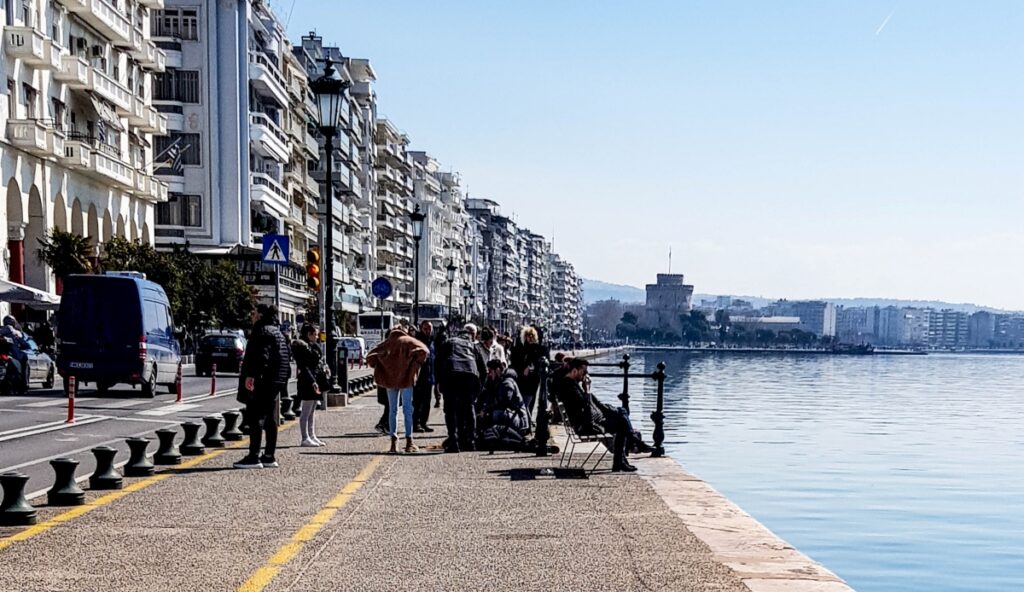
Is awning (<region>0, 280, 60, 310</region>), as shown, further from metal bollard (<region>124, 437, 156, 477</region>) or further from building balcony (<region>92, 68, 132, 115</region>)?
metal bollard (<region>124, 437, 156, 477</region>)

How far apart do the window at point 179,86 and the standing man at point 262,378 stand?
195 feet

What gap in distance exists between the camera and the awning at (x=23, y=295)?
37.4 metres

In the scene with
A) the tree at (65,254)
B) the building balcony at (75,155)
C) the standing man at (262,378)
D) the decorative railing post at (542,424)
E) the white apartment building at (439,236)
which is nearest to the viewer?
the standing man at (262,378)

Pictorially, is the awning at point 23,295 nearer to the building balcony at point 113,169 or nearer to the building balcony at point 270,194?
the building balcony at point 113,169

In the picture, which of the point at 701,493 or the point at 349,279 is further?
the point at 349,279

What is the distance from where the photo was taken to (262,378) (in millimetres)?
14141

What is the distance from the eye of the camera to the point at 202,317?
6109 centimetres

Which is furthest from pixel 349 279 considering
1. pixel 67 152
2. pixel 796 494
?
pixel 796 494

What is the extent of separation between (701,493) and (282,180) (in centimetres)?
7195

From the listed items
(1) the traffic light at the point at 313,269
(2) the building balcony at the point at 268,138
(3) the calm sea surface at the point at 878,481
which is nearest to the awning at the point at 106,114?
(2) the building balcony at the point at 268,138

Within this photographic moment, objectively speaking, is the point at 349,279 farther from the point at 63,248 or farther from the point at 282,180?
the point at 63,248

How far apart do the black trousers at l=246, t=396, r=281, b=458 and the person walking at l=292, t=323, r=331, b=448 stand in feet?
6.47

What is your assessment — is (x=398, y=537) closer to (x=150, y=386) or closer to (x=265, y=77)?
(x=150, y=386)

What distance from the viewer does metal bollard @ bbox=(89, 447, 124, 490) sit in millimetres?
11945
